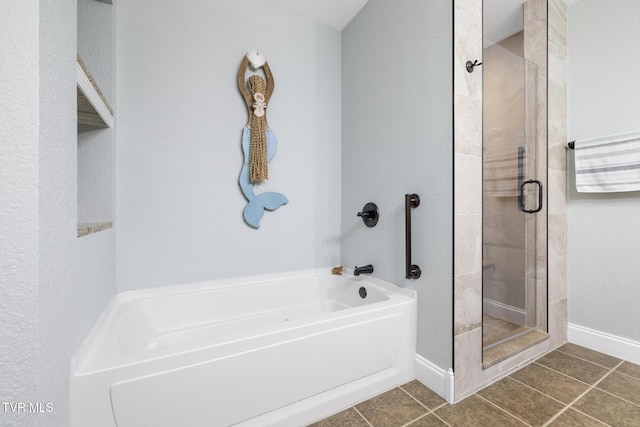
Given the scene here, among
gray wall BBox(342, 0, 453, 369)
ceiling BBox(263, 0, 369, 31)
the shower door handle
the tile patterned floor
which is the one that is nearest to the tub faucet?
gray wall BBox(342, 0, 453, 369)

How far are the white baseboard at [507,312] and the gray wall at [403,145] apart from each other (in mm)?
442

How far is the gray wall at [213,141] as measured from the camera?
1.54 meters

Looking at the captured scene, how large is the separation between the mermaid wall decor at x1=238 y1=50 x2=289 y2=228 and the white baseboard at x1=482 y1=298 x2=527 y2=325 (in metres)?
1.60

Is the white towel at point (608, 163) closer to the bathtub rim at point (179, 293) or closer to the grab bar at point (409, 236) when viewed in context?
the grab bar at point (409, 236)

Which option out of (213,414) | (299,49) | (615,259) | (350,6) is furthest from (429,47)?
(213,414)

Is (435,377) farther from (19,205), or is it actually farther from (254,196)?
(19,205)

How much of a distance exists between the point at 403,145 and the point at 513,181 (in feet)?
2.57

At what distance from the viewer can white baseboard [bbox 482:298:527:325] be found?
154 centimetres

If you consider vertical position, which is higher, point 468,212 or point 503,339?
point 468,212

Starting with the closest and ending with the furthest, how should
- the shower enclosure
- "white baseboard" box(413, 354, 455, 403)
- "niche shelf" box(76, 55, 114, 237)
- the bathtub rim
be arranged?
the bathtub rim → "niche shelf" box(76, 55, 114, 237) → "white baseboard" box(413, 354, 455, 403) → the shower enclosure

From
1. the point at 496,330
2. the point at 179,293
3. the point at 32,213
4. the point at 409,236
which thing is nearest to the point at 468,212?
the point at 409,236

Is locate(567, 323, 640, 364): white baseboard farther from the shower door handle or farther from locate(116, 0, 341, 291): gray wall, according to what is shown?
locate(116, 0, 341, 291): gray wall

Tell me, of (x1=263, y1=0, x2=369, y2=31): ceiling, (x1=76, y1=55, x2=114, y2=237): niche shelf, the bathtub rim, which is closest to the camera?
the bathtub rim

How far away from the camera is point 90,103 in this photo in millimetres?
1085
